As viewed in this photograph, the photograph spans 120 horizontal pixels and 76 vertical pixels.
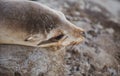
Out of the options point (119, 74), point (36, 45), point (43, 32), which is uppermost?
point (43, 32)

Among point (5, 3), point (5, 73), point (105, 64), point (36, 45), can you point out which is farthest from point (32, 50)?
point (105, 64)

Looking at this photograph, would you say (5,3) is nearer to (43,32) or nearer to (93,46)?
(43,32)

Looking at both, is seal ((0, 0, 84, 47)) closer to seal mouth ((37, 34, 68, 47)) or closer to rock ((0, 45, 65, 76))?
seal mouth ((37, 34, 68, 47))

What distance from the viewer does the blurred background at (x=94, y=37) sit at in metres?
2.93

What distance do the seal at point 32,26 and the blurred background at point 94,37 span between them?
420 mm

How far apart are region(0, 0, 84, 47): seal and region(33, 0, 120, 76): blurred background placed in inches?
16.5

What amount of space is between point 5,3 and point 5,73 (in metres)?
0.58

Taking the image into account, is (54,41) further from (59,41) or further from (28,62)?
(28,62)

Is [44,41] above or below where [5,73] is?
above

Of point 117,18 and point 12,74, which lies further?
point 117,18

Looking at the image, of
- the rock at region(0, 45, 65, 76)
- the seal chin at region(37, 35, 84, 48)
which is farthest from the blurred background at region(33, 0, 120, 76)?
the seal chin at region(37, 35, 84, 48)

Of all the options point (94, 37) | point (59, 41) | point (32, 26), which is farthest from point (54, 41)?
point (94, 37)

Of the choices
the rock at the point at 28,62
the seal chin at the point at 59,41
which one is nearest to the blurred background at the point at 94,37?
the rock at the point at 28,62

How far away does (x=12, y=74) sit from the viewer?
252 cm
